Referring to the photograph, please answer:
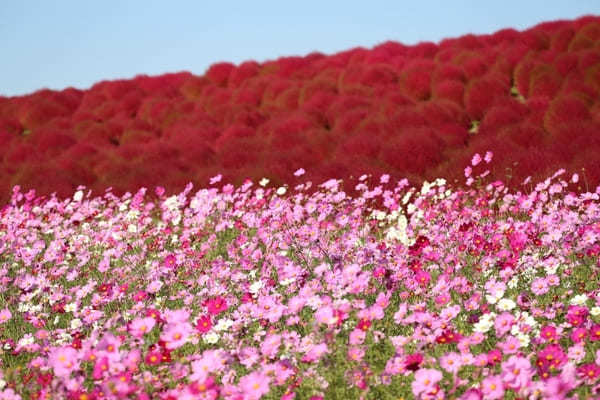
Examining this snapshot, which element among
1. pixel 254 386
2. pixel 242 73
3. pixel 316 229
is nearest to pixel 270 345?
pixel 254 386

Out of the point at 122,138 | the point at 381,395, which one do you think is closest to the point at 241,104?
the point at 122,138

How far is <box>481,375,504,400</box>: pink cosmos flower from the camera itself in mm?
2538

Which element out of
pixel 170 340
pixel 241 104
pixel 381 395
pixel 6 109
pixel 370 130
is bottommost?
pixel 381 395

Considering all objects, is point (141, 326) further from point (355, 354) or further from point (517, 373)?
point (517, 373)

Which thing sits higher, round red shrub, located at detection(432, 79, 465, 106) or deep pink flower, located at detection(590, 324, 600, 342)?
round red shrub, located at detection(432, 79, 465, 106)

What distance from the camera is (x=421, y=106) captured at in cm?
1179

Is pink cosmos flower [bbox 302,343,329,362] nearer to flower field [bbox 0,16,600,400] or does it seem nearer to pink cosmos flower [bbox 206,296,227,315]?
flower field [bbox 0,16,600,400]

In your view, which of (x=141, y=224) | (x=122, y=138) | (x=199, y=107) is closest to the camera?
(x=141, y=224)

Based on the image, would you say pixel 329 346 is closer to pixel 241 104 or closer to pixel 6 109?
pixel 241 104

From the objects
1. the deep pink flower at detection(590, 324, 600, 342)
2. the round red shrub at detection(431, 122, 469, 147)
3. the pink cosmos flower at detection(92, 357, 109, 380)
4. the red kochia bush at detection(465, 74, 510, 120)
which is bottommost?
the deep pink flower at detection(590, 324, 600, 342)

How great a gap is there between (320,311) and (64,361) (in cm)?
103

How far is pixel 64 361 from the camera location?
2838mm

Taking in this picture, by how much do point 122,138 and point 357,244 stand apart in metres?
10.4

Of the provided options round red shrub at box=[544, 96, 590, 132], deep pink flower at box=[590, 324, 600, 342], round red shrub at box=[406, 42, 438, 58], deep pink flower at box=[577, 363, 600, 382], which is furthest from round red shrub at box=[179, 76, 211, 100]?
deep pink flower at box=[577, 363, 600, 382]
